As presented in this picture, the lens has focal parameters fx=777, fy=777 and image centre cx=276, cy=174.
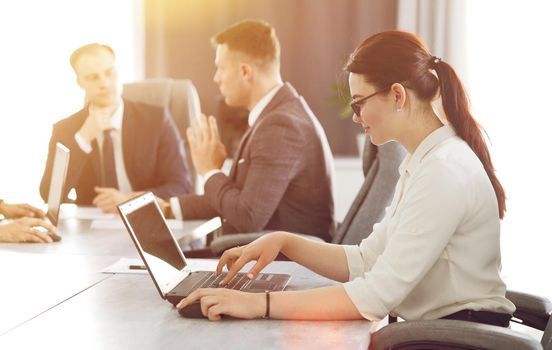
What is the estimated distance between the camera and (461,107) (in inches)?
68.7

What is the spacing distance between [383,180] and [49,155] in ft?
5.27

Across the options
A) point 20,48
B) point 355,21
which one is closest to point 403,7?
point 355,21

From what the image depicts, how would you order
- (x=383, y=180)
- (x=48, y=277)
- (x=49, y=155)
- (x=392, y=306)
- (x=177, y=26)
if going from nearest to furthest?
(x=392, y=306) < (x=48, y=277) < (x=383, y=180) < (x=49, y=155) < (x=177, y=26)

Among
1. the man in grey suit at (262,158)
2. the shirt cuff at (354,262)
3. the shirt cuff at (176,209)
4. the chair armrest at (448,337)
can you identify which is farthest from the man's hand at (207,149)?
the chair armrest at (448,337)

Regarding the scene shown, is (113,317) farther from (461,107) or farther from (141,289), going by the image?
(461,107)

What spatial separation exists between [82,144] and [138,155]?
0.84 feet

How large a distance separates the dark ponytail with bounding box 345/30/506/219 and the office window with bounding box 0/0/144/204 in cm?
221

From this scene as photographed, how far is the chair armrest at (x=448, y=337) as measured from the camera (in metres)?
1.44

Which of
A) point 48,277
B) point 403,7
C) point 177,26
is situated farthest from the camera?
point 177,26

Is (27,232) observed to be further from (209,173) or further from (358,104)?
(358,104)

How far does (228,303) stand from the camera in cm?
154

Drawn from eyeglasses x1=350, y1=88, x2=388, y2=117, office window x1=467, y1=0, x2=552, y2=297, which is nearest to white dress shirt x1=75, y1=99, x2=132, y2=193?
eyeglasses x1=350, y1=88, x2=388, y2=117

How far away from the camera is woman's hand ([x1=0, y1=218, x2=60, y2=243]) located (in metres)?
2.44

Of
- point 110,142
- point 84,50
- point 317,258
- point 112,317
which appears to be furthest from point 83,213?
point 112,317
